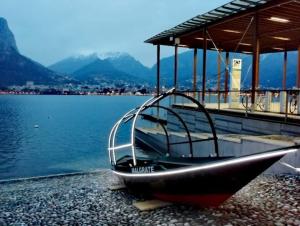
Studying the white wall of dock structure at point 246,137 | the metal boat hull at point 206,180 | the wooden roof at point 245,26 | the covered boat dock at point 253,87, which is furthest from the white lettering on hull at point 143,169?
the wooden roof at point 245,26

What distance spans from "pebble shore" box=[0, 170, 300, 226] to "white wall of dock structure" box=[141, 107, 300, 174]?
865 millimetres

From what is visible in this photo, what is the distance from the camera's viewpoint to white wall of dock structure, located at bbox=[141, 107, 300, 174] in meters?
11.0

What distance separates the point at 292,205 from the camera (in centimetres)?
778

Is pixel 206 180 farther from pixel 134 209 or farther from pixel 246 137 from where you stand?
pixel 246 137

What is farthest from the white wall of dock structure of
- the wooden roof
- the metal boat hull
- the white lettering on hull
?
the wooden roof

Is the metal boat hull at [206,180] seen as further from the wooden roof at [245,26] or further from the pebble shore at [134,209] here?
the wooden roof at [245,26]

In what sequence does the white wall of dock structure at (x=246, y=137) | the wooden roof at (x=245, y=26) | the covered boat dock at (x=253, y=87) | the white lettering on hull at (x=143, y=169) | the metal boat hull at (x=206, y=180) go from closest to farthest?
the metal boat hull at (x=206, y=180), the white lettering on hull at (x=143, y=169), the white wall of dock structure at (x=246, y=137), the covered boat dock at (x=253, y=87), the wooden roof at (x=245, y=26)

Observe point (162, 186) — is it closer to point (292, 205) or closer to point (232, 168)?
point (232, 168)

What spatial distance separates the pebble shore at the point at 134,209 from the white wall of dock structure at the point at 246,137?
865 millimetres

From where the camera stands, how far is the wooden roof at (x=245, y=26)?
15234 millimetres

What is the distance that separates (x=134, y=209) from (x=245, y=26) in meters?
13.8

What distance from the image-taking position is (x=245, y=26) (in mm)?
18984

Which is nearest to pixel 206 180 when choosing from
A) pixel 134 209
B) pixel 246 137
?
pixel 134 209

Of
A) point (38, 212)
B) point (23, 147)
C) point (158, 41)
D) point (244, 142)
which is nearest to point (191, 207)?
point (38, 212)
